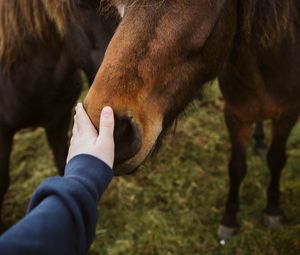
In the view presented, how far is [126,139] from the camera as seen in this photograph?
1309mm

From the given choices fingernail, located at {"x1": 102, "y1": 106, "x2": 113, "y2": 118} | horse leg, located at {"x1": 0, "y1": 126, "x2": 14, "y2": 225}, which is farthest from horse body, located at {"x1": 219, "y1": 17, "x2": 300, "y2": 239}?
horse leg, located at {"x1": 0, "y1": 126, "x2": 14, "y2": 225}

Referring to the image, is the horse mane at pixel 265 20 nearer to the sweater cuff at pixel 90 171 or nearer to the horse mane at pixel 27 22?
the horse mane at pixel 27 22

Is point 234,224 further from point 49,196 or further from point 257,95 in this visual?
point 49,196

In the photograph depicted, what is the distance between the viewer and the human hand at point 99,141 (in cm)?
120

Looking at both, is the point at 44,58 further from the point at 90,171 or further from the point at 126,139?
the point at 90,171

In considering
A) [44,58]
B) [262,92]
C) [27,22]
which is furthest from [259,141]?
A: [27,22]

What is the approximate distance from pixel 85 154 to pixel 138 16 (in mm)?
493

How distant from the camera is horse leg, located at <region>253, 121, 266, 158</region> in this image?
10.9ft

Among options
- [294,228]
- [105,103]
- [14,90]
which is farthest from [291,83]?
[14,90]

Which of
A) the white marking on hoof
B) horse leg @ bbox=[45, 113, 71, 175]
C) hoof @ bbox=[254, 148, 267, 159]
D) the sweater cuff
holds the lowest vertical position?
hoof @ bbox=[254, 148, 267, 159]

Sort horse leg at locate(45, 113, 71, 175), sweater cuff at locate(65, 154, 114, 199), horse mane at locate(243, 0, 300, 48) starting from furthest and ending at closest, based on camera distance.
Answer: horse leg at locate(45, 113, 71, 175) → horse mane at locate(243, 0, 300, 48) → sweater cuff at locate(65, 154, 114, 199)

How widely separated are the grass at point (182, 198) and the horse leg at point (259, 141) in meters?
0.06

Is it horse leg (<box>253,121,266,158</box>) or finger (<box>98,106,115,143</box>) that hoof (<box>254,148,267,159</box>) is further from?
finger (<box>98,106,115,143</box>)

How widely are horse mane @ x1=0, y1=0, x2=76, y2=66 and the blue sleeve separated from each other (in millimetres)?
988
